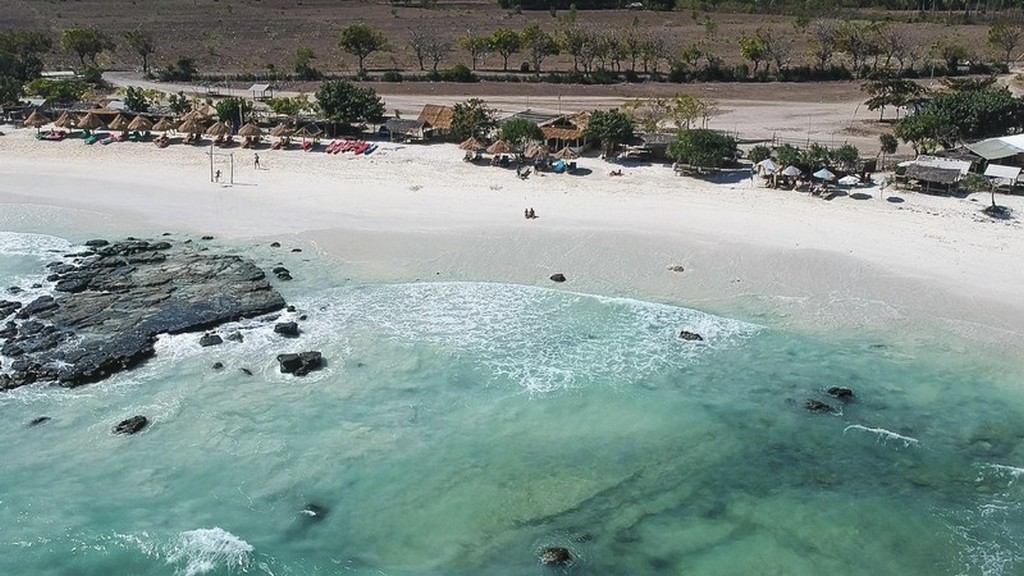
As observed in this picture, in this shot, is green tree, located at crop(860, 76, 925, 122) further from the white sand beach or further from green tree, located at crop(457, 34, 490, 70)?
green tree, located at crop(457, 34, 490, 70)

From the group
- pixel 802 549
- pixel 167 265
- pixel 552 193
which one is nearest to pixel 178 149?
pixel 167 265

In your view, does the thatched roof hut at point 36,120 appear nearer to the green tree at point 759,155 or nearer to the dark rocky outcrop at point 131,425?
the dark rocky outcrop at point 131,425

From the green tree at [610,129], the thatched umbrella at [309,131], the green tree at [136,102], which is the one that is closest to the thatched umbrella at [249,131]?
the thatched umbrella at [309,131]

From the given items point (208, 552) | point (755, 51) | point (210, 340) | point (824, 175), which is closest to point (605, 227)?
point (824, 175)

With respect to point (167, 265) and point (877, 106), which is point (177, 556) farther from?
point (877, 106)

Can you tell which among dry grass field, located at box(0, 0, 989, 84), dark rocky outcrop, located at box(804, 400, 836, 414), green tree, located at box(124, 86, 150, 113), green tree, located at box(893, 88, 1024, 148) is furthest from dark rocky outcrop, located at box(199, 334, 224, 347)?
dry grass field, located at box(0, 0, 989, 84)
